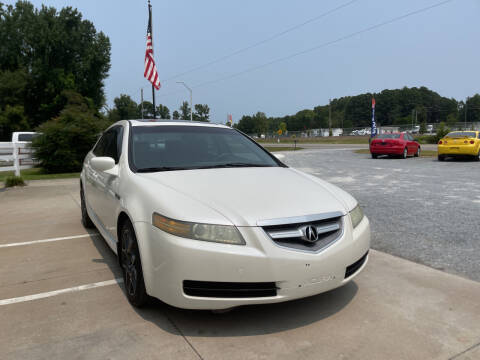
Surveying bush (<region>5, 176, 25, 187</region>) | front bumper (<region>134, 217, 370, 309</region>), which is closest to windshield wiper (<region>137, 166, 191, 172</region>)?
front bumper (<region>134, 217, 370, 309</region>)

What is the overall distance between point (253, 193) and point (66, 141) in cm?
1237

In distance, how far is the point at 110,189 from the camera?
3.63 metres

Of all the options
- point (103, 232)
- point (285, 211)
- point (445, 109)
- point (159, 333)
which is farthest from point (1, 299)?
point (445, 109)

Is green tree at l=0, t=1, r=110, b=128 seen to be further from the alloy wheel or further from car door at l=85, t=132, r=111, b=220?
the alloy wheel

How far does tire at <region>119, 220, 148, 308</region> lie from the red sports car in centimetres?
1797

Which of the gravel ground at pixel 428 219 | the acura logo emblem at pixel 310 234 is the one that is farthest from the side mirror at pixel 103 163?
the gravel ground at pixel 428 219

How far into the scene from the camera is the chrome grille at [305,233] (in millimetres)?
2443

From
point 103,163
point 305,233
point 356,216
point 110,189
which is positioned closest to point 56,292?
point 110,189

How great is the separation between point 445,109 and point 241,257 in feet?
510

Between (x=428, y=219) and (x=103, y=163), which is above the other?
(x=103, y=163)

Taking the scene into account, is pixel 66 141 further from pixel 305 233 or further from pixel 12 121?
pixel 12 121

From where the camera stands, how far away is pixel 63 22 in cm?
3884

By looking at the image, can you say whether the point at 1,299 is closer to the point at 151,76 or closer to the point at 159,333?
the point at 159,333

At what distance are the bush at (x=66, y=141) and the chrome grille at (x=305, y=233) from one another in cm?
1268
